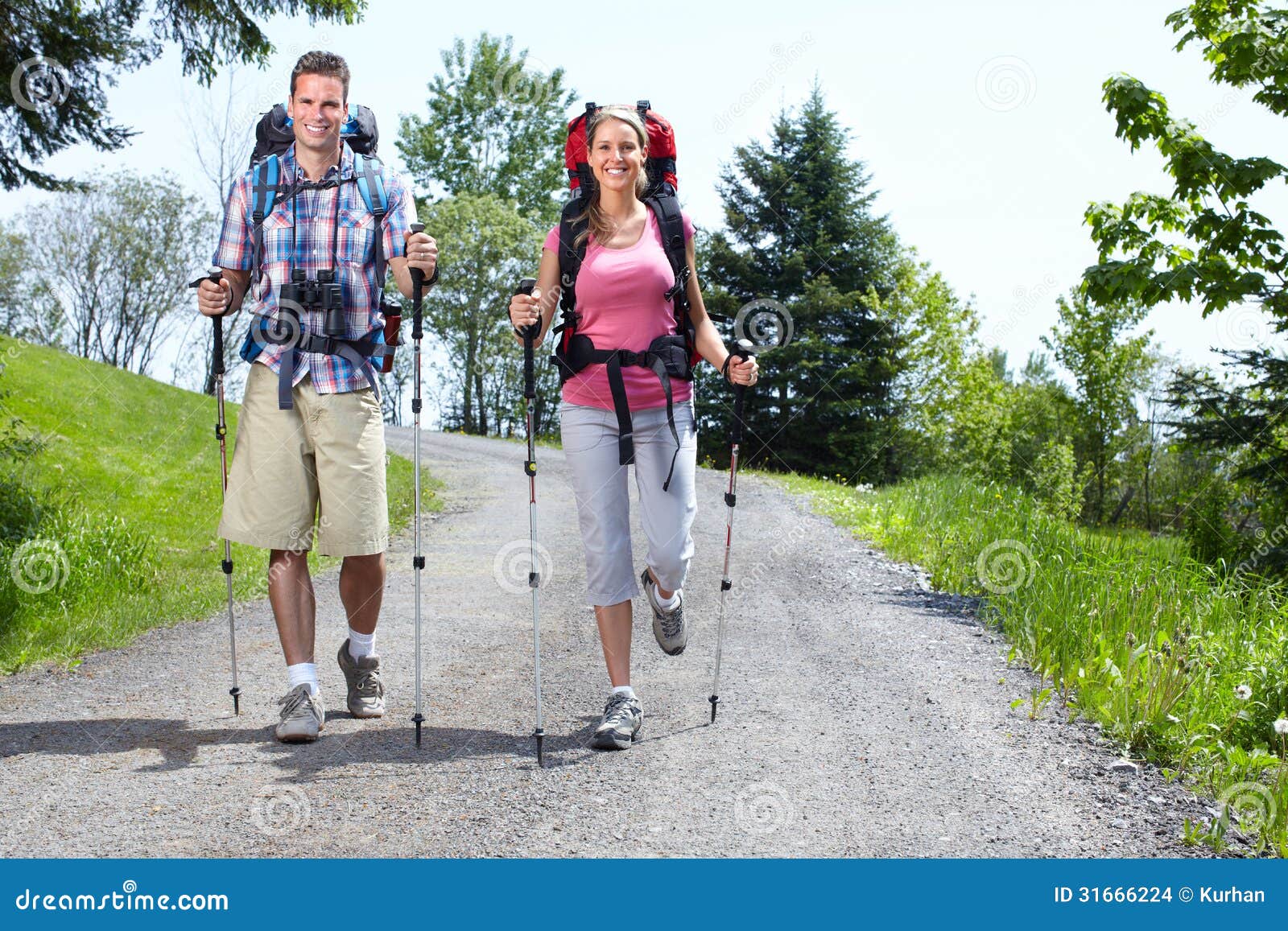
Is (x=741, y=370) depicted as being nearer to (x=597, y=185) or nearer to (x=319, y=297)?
(x=597, y=185)

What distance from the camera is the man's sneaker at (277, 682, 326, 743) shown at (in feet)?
14.3

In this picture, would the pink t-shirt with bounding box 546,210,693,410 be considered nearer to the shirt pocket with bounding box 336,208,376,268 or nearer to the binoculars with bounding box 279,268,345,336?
the shirt pocket with bounding box 336,208,376,268

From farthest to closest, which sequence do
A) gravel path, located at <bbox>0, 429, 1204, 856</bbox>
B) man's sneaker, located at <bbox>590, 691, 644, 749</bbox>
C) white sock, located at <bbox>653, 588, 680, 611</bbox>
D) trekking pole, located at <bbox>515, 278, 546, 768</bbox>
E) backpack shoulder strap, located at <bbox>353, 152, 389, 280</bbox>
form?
white sock, located at <bbox>653, 588, 680, 611</bbox>
backpack shoulder strap, located at <bbox>353, 152, 389, 280</bbox>
man's sneaker, located at <bbox>590, 691, 644, 749</bbox>
trekking pole, located at <bbox>515, 278, 546, 768</bbox>
gravel path, located at <bbox>0, 429, 1204, 856</bbox>

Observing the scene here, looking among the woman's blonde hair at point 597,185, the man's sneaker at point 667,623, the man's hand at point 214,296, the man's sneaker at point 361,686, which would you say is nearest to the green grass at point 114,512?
the man's sneaker at point 361,686

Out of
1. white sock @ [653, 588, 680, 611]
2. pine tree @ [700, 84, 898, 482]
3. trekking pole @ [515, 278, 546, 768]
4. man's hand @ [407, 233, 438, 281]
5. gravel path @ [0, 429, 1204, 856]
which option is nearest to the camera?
gravel path @ [0, 429, 1204, 856]

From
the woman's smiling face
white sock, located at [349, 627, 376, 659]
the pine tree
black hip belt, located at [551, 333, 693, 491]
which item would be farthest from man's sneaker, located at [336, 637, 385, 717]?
the pine tree

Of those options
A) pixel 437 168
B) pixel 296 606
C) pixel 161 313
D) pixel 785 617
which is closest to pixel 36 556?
pixel 296 606

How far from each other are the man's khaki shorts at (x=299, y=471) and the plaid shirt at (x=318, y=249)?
8cm

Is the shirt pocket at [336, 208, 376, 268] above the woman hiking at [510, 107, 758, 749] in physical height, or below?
above

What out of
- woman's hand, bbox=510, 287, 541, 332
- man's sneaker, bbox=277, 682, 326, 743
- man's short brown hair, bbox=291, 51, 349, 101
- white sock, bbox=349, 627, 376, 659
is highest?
man's short brown hair, bbox=291, 51, 349, 101

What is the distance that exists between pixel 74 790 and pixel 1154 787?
3.86m

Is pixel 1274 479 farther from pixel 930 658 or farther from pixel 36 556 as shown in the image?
pixel 36 556

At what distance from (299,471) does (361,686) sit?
100 cm

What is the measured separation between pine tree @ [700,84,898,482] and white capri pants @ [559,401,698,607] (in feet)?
81.6
